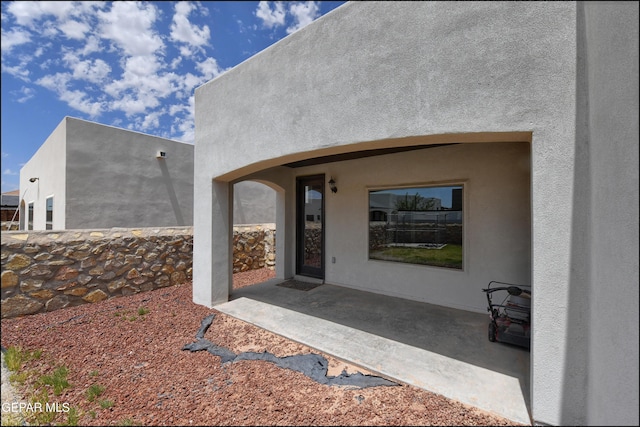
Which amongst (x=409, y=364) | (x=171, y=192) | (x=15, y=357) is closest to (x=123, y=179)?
(x=171, y=192)

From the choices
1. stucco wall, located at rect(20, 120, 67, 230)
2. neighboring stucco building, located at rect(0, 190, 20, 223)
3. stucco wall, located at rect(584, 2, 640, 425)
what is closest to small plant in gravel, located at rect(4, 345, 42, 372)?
neighboring stucco building, located at rect(0, 190, 20, 223)

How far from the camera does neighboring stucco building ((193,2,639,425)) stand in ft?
6.53

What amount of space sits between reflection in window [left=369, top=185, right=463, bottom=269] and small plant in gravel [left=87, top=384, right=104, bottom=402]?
5916 millimetres

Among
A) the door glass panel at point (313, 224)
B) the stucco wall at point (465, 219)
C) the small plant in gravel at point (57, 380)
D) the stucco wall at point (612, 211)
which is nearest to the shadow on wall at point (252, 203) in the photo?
the door glass panel at point (313, 224)

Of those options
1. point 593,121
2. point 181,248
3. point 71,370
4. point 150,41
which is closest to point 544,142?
point 593,121

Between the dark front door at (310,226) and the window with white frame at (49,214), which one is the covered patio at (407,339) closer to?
the dark front door at (310,226)

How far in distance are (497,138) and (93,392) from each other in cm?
570

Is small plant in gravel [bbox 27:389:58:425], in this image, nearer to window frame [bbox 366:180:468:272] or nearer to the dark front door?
the dark front door

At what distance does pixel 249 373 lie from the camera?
3594mm

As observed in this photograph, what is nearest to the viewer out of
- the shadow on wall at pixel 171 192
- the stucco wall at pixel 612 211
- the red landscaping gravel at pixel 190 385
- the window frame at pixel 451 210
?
the stucco wall at pixel 612 211

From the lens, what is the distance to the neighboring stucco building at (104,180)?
27.9ft

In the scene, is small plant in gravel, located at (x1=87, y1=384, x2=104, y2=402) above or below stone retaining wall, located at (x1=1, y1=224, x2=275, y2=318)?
below

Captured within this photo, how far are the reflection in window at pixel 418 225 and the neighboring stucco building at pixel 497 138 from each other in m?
0.20

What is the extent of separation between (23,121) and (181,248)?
6.51 meters
